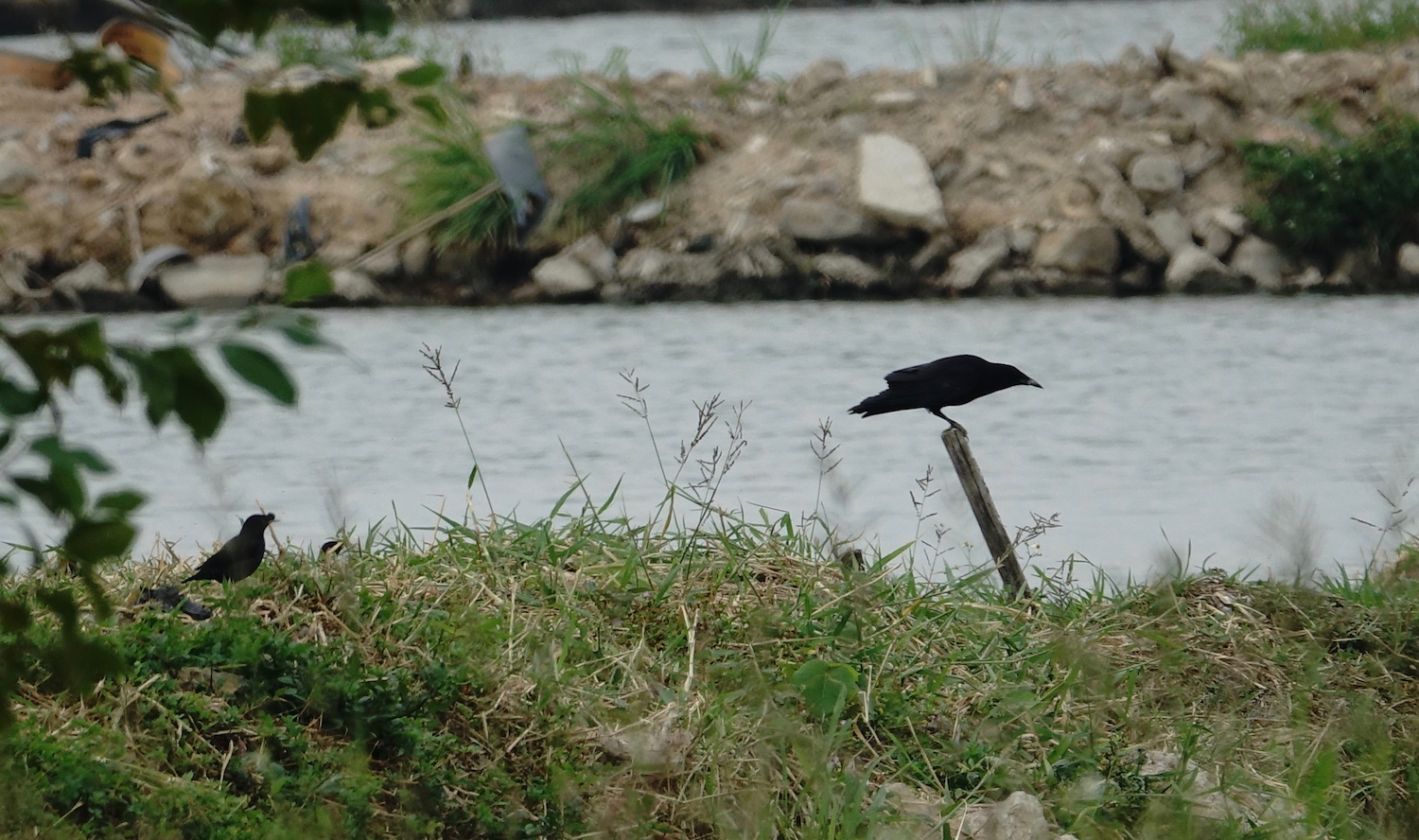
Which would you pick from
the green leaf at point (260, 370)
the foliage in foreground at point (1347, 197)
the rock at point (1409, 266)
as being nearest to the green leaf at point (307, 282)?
the green leaf at point (260, 370)

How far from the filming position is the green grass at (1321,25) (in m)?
14.3

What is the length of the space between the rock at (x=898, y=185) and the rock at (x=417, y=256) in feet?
9.52

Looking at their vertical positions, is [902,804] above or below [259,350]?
below

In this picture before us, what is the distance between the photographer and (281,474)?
6508 mm

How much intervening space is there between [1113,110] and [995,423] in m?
5.77

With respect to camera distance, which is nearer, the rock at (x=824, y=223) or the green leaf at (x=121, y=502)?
the green leaf at (x=121, y=502)

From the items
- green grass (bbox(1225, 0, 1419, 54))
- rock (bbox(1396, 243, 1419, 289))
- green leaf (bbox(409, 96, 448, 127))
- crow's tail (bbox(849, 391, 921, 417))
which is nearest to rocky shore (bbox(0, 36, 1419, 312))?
rock (bbox(1396, 243, 1419, 289))

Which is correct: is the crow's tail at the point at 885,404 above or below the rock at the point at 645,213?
below

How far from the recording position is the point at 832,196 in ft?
35.8

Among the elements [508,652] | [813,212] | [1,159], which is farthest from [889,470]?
[1,159]

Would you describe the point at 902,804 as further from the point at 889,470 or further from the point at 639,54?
the point at 639,54

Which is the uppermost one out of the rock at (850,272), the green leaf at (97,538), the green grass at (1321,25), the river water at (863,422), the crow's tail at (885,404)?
the green grass at (1321,25)

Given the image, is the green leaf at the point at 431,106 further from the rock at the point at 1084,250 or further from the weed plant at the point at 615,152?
the weed plant at the point at 615,152

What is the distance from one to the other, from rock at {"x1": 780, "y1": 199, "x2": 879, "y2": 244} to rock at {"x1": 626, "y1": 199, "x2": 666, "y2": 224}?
91cm
